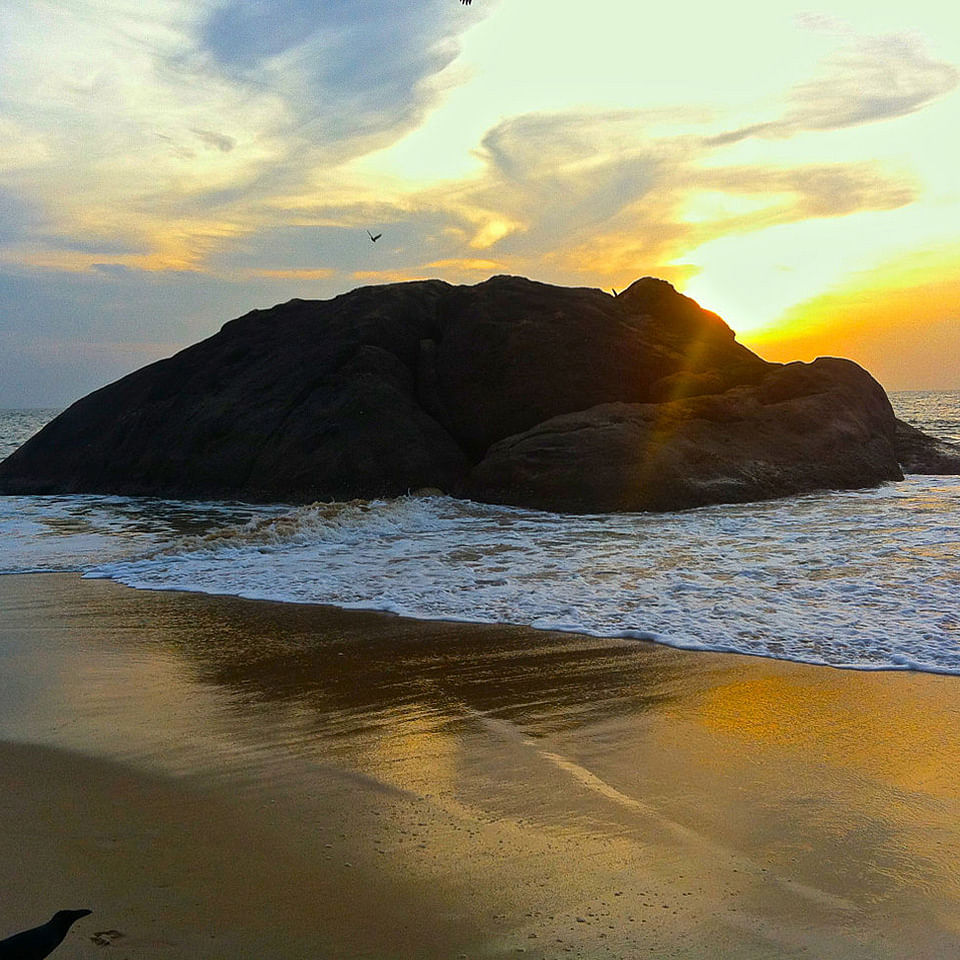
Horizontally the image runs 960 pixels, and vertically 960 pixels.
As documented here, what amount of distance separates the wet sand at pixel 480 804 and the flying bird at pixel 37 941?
0.10m

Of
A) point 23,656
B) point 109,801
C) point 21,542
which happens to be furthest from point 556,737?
point 21,542

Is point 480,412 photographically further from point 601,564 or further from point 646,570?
point 646,570

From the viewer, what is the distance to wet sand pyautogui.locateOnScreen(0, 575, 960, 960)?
7.88 feet

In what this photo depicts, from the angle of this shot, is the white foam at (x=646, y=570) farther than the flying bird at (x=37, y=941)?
Yes

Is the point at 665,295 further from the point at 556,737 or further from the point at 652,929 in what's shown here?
the point at 652,929

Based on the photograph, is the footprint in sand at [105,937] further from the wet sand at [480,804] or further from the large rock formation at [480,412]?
the large rock formation at [480,412]

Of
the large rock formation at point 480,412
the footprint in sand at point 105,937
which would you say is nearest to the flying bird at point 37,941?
the footprint in sand at point 105,937

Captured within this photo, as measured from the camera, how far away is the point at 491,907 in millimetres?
2494

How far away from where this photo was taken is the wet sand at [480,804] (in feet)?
7.88

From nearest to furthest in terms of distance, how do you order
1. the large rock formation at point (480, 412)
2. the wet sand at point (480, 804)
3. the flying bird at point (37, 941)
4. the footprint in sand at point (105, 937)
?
the flying bird at point (37, 941) < the footprint in sand at point (105, 937) < the wet sand at point (480, 804) < the large rock formation at point (480, 412)

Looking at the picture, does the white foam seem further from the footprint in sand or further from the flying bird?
the flying bird

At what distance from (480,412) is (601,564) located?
25.3 feet

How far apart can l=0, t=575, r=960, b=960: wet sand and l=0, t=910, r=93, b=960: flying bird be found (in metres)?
0.10

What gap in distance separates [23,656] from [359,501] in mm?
7800
